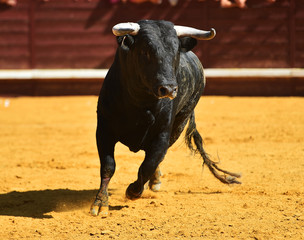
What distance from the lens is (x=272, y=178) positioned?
491 cm

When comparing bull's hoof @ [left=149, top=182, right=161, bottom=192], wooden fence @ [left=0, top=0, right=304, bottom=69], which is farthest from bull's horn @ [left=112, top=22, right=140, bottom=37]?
wooden fence @ [left=0, top=0, right=304, bottom=69]

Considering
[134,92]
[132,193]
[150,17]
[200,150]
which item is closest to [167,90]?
[134,92]

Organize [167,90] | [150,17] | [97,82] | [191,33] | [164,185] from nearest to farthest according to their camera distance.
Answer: [167,90], [191,33], [164,185], [97,82], [150,17]

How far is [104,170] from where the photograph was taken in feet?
12.7

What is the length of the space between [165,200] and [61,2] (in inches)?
302

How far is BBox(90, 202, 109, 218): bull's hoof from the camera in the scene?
3.76 metres

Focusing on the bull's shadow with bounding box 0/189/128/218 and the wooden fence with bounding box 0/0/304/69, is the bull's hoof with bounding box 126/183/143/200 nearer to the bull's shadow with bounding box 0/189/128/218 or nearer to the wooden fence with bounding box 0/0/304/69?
the bull's shadow with bounding box 0/189/128/218

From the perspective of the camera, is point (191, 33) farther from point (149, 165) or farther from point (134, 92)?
point (149, 165)

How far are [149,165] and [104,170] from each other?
0.27 m

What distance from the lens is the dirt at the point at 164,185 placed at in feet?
11.3

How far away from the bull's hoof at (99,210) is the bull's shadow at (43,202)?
0.75ft

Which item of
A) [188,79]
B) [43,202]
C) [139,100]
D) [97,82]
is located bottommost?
[97,82]

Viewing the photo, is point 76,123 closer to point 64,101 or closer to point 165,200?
point 64,101

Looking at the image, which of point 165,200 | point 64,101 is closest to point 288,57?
point 64,101
